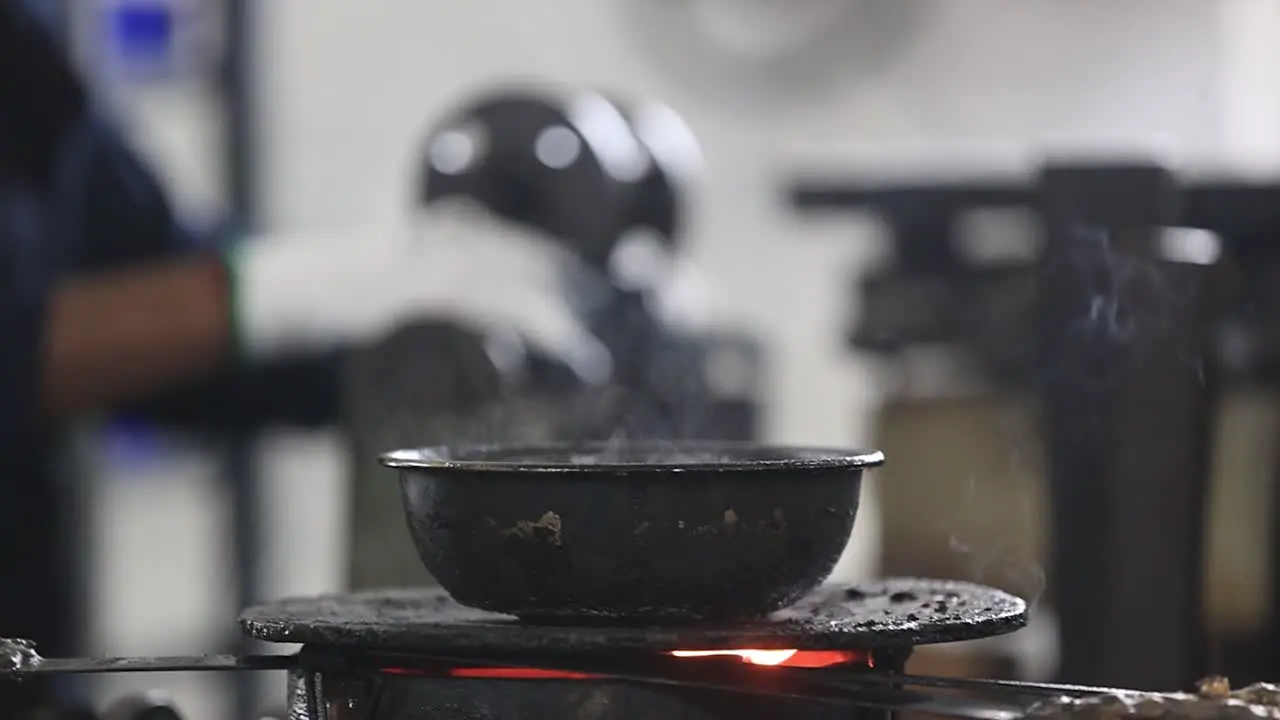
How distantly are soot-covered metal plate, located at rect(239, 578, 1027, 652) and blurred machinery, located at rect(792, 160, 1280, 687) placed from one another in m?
0.56

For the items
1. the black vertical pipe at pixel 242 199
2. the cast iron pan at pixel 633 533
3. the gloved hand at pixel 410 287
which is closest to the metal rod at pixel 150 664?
the cast iron pan at pixel 633 533

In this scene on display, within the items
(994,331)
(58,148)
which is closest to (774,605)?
(994,331)

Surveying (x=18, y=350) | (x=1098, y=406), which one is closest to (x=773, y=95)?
(x=18, y=350)

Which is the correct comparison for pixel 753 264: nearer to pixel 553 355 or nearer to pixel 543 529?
pixel 553 355

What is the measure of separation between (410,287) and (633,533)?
1443 mm

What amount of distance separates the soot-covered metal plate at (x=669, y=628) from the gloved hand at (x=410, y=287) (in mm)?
950

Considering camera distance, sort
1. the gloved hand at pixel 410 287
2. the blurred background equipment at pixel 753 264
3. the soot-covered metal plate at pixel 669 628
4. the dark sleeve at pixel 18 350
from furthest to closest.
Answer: the dark sleeve at pixel 18 350 < the gloved hand at pixel 410 287 < the blurred background equipment at pixel 753 264 < the soot-covered metal plate at pixel 669 628

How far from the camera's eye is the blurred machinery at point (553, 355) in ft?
5.71

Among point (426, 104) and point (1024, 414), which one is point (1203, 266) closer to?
point (1024, 414)

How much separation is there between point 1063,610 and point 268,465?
3.33 meters

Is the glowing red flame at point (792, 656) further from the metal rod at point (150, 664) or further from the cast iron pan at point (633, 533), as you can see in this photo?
the metal rod at point (150, 664)

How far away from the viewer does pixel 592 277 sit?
2.14 m

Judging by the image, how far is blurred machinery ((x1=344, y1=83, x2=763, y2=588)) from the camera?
68.5 inches

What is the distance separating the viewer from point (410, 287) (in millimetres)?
2230
